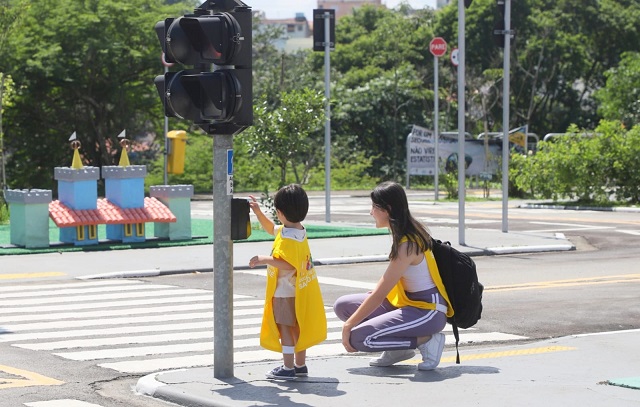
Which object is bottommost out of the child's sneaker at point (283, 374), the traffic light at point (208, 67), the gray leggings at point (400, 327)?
the child's sneaker at point (283, 374)

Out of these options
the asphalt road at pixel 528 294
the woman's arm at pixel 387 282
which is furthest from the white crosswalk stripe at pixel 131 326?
the woman's arm at pixel 387 282

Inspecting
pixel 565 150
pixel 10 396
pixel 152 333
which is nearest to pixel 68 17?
pixel 565 150

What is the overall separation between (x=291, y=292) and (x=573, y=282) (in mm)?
8755

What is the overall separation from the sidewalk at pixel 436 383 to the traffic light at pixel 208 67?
1921 millimetres

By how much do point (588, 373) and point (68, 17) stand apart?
130 feet

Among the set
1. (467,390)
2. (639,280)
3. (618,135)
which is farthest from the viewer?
(618,135)

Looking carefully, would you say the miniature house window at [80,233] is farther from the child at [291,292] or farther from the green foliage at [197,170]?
the green foliage at [197,170]

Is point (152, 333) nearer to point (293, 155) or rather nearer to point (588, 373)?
point (588, 373)

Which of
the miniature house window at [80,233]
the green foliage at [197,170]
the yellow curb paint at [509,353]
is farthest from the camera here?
the green foliage at [197,170]

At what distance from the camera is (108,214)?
2230 cm

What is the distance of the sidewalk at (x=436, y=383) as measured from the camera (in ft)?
26.1

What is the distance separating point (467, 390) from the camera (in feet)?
27.0

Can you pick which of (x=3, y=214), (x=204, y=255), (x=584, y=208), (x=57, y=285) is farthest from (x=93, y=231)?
(x=584, y=208)

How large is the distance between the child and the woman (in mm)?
337
